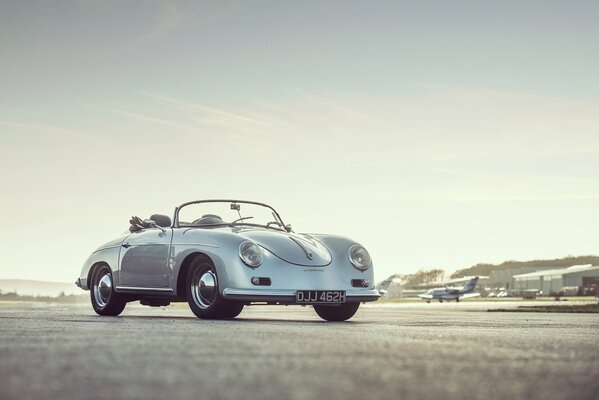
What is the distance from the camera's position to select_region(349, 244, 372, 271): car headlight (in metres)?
11.0

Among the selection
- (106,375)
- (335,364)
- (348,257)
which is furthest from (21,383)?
(348,257)

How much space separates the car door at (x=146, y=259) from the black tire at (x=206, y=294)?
1.63 ft

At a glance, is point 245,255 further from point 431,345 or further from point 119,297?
point 431,345

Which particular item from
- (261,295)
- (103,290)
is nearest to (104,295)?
(103,290)

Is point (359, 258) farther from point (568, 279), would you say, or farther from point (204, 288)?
point (568, 279)

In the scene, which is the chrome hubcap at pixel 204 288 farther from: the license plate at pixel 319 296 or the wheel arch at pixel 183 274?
the license plate at pixel 319 296

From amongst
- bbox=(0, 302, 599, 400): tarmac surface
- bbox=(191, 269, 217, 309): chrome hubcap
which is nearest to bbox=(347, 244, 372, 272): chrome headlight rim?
bbox=(191, 269, 217, 309): chrome hubcap

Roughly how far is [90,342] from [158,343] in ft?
1.57

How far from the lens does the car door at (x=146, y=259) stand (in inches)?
445

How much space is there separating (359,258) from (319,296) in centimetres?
97

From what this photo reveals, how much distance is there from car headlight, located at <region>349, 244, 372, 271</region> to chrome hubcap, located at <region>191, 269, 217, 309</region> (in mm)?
1780

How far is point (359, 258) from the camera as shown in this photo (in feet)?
36.4

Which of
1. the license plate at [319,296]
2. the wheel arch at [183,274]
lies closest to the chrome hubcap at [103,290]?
the wheel arch at [183,274]

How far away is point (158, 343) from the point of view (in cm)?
576
